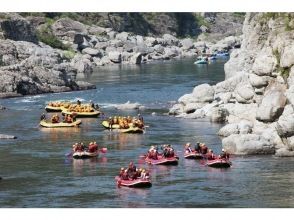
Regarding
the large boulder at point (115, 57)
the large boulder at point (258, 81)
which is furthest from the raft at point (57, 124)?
the large boulder at point (115, 57)

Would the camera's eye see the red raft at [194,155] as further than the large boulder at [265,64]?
No

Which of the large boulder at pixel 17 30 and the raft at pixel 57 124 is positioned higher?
the large boulder at pixel 17 30

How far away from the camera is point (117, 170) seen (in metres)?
67.1

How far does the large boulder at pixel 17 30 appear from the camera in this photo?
15350 centimetres

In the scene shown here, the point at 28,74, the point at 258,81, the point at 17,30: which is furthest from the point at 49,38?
the point at 258,81

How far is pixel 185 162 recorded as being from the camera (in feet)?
231

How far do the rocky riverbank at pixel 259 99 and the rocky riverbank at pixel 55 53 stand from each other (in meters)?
28.6

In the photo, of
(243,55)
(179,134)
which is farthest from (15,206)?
(243,55)

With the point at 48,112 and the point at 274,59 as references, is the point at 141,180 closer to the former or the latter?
the point at 274,59

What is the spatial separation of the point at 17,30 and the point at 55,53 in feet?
25.5

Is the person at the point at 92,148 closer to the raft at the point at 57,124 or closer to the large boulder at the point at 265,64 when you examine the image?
the large boulder at the point at 265,64

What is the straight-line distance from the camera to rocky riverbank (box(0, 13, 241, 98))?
12188 cm

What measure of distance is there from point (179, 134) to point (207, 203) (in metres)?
28.1

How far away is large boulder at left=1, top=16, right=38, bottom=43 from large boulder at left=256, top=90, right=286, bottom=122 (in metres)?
84.4
